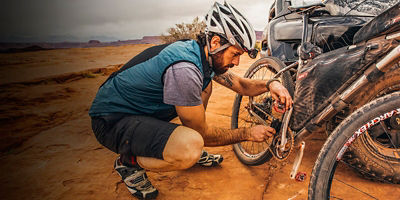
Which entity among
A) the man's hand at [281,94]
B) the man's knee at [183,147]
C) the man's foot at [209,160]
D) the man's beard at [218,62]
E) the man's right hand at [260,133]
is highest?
the man's beard at [218,62]

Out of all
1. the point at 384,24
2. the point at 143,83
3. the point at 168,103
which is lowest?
the point at 168,103

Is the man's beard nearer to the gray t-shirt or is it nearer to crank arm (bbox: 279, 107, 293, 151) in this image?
the gray t-shirt

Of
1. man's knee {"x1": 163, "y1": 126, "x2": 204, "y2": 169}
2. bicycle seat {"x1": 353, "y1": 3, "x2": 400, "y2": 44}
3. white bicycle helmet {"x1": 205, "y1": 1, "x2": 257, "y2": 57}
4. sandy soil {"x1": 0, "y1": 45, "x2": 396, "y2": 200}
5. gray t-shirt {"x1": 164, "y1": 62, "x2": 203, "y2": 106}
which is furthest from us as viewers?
sandy soil {"x1": 0, "y1": 45, "x2": 396, "y2": 200}

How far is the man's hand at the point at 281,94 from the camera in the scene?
170cm

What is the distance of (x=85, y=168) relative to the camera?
6.94 ft

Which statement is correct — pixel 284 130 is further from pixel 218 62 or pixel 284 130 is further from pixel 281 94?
pixel 218 62

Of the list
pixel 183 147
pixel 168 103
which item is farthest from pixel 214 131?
pixel 168 103

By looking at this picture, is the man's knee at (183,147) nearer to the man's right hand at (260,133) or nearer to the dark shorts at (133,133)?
the dark shorts at (133,133)

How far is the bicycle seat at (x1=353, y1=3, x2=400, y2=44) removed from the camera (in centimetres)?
109

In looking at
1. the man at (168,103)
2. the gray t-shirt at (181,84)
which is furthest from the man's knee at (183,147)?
the gray t-shirt at (181,84)

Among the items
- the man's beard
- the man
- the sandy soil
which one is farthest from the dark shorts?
the man's beard

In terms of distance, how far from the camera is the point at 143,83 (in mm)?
1628

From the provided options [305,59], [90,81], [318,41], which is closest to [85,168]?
[305,59]

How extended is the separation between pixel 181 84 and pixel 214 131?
1.67 ft
